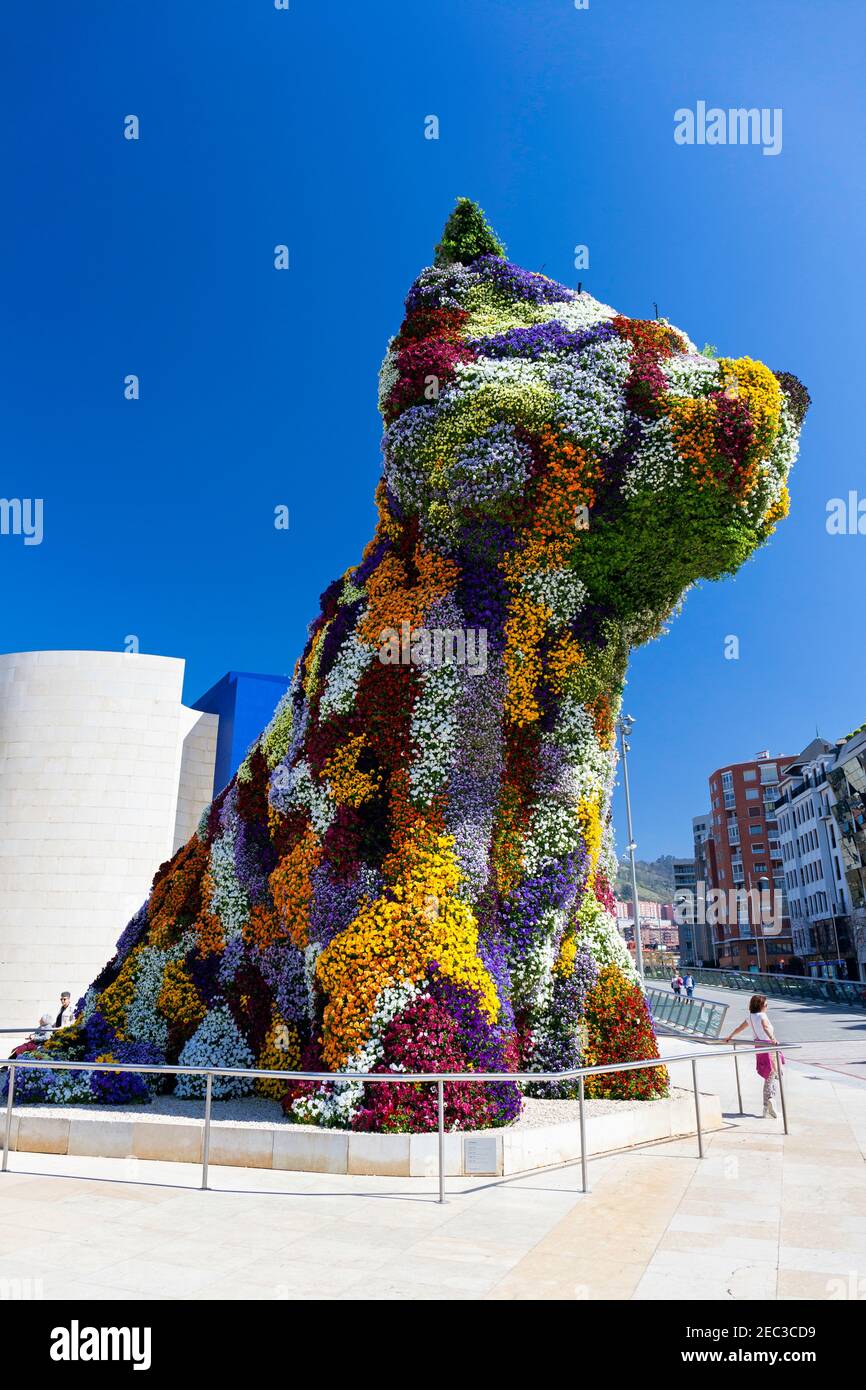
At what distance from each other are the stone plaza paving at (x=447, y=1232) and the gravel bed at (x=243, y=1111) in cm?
67

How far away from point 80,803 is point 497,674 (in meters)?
22.6

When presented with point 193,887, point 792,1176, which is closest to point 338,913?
point 193,887

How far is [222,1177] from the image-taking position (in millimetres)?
7348

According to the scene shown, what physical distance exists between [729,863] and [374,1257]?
11144cm

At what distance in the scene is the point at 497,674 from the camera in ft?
31.0

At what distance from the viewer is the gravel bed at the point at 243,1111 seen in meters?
8.59

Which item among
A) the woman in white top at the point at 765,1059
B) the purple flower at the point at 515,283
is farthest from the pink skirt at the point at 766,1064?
the purple flower at the point at 515,283

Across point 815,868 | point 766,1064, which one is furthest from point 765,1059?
point 815,868

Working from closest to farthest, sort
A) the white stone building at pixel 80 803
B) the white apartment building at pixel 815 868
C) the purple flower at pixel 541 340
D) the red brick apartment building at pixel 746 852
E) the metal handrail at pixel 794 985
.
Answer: the purple flower at pixel 541 340
the white stone building at pixel 80 803
the metal handrail at pixel 794 985
the white apartment building at pixel 815 868
the red brick apartment building at pixel 746 852

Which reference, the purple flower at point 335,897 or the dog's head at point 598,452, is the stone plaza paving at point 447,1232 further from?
the dog's head at point 598,452

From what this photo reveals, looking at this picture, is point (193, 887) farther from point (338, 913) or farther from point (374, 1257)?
point (374, 1257)

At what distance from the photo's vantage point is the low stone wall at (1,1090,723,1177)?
7.40 meters

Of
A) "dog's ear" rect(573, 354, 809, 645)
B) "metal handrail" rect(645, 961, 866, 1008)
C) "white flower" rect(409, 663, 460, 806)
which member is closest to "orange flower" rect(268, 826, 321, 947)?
"white flower" rect(409, 663, 460, 806)
